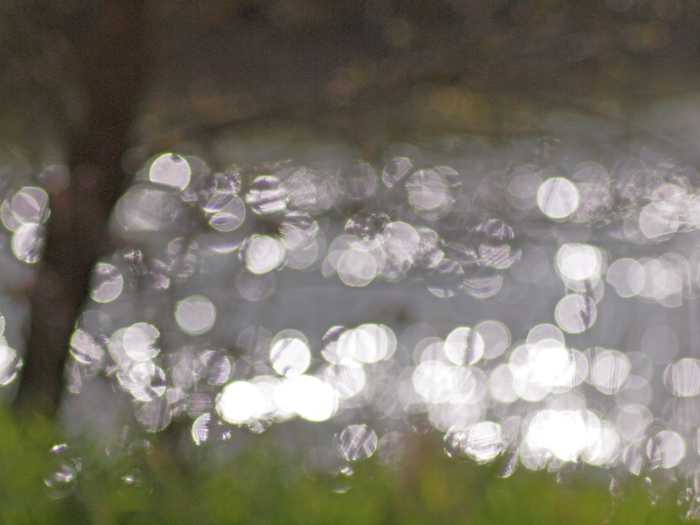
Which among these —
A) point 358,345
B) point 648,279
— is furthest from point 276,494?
point 648,279

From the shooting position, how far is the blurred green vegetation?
0.61 meters

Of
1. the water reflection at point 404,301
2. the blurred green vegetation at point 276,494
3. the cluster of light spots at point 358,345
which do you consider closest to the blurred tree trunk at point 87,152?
the water reflection at point 404,301

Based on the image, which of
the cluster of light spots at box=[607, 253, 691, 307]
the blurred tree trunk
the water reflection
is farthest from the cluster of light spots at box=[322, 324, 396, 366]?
the cluster of light spots at box=[607, 253, 691, 307]

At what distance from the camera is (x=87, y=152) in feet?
2.99

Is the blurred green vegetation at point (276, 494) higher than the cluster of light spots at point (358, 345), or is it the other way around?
the blurred green vegetation at point (276, 494)

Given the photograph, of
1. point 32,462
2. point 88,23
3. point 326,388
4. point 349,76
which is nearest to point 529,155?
point 349,76

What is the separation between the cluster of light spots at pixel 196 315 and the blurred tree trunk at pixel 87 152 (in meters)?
0.29

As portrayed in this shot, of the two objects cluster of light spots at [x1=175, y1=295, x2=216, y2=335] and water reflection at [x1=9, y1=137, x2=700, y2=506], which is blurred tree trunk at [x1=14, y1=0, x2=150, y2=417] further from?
cluster of light spots at [x1=175, y1=295, x2=216, y2=335]

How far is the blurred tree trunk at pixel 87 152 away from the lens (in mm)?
878

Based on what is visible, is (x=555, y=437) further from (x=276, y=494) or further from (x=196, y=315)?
(x=196, y=315)

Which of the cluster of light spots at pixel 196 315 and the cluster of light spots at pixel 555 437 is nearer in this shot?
the cluster of light spots at pixel 555 437

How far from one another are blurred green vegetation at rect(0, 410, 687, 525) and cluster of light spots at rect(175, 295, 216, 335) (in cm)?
49

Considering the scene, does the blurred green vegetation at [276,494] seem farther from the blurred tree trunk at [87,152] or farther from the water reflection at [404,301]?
the blurred tree trunk at [87,152]

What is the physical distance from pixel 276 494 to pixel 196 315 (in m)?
0.71
